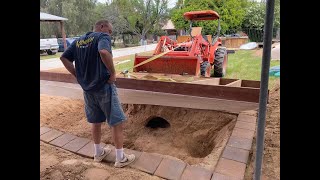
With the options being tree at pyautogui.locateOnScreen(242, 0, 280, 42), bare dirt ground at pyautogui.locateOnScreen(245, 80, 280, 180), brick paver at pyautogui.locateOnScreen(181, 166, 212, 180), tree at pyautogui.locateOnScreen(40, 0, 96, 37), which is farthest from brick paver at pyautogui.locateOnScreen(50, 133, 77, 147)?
tree at pyautogui.locateOnScreen(40, 0, 96, 37)

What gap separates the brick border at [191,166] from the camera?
2273 millimetres

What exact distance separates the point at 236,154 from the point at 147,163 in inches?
36.0

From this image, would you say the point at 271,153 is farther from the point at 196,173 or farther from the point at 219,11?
the point at 219,11

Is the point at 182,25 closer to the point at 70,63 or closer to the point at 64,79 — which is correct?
the point at 64,79

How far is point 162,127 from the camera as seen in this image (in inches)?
168

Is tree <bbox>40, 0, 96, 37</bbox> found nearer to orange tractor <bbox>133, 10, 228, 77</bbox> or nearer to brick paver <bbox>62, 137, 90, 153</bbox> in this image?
orange tractor <bbox>133, 10, 228, 77</bbox>

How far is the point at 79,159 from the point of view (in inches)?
108

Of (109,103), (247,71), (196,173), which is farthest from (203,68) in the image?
(196,173)

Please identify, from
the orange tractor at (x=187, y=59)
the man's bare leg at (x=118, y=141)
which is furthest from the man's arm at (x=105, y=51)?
the orange tractor at (x=187, y=59)

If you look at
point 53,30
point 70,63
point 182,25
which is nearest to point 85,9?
point 53,30

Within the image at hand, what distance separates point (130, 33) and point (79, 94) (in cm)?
2837

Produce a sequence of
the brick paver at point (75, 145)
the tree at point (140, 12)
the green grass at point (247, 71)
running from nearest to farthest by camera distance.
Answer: the brick paver at point (75, 145)
the green grass at point (247, 71)
the tree at point (140, 12)

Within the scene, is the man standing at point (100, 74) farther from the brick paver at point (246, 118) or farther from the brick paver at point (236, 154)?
the brick paver at point (246, 118)

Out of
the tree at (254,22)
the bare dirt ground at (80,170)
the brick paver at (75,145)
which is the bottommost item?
the bare dirt ground at (80,170)
